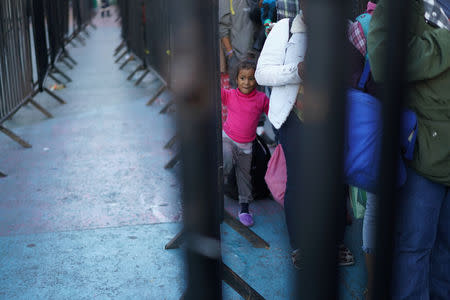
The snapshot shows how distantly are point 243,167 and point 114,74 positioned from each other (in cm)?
793

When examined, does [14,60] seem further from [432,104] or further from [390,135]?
[390,135]

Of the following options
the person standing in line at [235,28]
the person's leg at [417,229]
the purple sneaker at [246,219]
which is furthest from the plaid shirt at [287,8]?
the person standing in line at [235,28]

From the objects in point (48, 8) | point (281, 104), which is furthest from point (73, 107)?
point (281, 104)

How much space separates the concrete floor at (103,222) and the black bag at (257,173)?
0.10 meters

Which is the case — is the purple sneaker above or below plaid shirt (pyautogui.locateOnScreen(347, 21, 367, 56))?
below

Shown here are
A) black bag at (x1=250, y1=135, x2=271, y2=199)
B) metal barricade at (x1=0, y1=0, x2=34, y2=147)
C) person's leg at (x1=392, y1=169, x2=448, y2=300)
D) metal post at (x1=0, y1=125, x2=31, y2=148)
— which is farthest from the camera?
metal barricade at (x1=0, y1=0, x2=34, y2=147)

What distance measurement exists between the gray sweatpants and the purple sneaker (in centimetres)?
11

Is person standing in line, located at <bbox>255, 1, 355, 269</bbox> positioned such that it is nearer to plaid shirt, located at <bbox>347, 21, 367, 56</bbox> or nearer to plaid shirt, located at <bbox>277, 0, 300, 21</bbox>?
plaid shirt, located at <bbox>277, 0, 300, 21</bbox>

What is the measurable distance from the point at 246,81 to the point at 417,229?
5.75 feet

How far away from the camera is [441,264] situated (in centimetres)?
288

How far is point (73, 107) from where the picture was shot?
8.50 meters

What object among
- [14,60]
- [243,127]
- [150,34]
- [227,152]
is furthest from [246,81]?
[150,34]

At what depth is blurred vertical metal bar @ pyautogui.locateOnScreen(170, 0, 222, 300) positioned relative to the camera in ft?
2.68

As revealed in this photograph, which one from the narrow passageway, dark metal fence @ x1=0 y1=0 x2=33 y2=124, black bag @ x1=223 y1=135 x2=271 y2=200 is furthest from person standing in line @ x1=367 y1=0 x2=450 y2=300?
dark metal fence @ x1=0 y1=0 x2=33 y2=124
